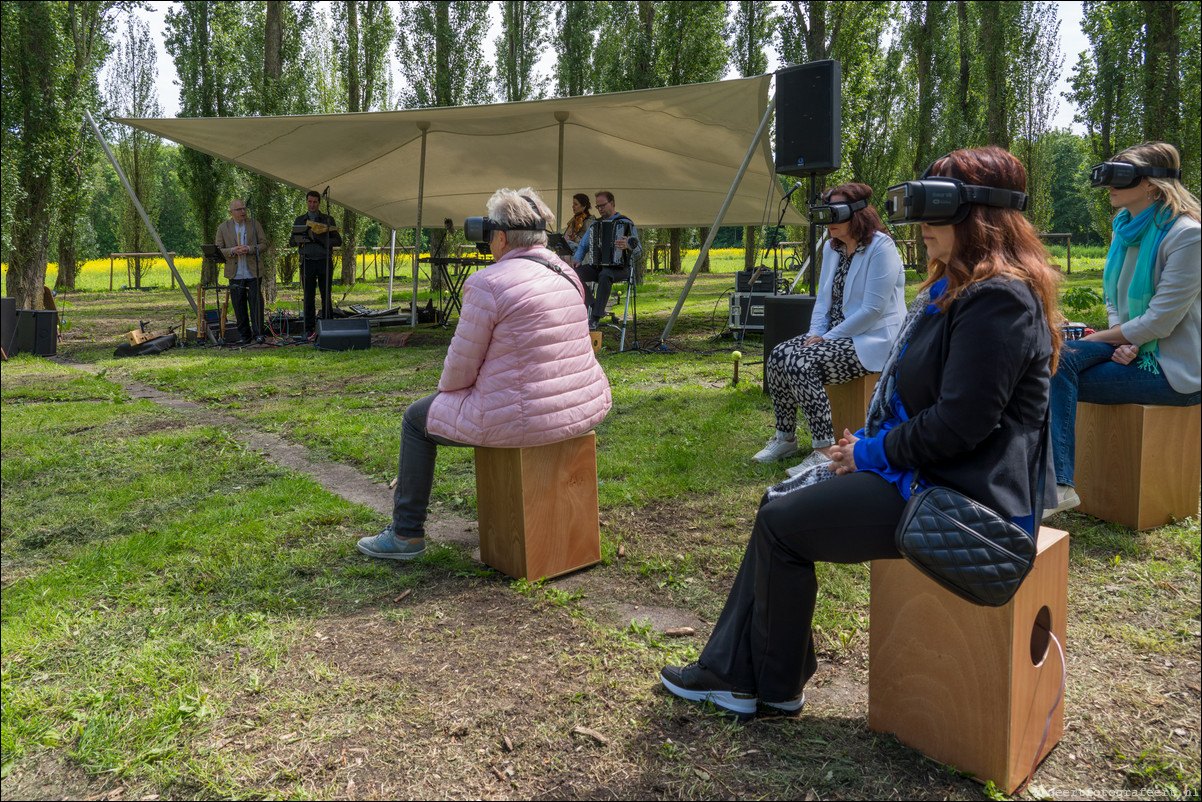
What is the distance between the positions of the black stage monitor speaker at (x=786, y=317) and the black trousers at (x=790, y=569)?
11.4 ft

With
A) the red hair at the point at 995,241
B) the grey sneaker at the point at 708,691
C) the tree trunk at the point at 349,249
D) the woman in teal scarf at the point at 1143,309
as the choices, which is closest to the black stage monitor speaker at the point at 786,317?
the woman in teal scarf at the point at 1143,309

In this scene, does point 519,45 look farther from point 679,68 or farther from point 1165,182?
point 1165,182

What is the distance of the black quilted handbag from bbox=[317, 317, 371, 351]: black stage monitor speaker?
8803 mm

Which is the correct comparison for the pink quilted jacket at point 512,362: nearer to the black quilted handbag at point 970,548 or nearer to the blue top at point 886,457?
the blue top at point 886,457

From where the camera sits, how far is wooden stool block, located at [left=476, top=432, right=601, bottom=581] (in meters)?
3.13

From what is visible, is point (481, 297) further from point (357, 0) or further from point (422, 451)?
point (357, 0)

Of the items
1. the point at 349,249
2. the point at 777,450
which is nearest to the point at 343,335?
the point at 777,450

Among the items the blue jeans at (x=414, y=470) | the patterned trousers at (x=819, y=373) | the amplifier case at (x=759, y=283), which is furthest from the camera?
the amplifier case at (x=759, y=283)

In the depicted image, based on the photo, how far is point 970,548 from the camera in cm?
171

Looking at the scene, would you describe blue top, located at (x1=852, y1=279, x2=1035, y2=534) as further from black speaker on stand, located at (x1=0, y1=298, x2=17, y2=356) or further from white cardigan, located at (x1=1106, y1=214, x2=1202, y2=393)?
black speaker on stand, located at (x1=0, y1=298, x2=17, y2=356)

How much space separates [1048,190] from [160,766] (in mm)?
28115

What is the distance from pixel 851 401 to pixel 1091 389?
48.0 inches

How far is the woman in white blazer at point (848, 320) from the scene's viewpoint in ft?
13.9

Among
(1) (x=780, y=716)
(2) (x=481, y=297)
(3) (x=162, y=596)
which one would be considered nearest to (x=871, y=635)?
(1) (x=780, y=716)
